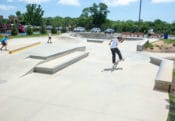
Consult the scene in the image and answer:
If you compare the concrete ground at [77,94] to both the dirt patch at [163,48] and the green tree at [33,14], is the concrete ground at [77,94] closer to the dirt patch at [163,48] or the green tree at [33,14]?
the dirt patch at [163,48]

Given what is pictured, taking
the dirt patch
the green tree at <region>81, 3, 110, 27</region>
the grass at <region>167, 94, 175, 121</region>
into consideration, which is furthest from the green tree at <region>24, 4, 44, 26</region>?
the grass at <region>167, 94, 175, 121</region>

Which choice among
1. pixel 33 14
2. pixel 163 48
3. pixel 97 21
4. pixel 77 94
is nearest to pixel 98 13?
pixel 97 21

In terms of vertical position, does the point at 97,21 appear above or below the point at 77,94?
above

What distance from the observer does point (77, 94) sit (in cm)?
674


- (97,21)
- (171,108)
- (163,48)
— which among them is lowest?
(171,108)

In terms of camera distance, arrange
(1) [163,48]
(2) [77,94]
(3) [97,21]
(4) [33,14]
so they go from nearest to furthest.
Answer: (2) [77,94] < (1) [163,48] < (4) [33,14] < (3) [97,21]

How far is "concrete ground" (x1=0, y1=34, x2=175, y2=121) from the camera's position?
5293 millimetres

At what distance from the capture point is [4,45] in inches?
543

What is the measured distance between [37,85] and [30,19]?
45.9m

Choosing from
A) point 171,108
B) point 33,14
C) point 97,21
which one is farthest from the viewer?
point 97,21

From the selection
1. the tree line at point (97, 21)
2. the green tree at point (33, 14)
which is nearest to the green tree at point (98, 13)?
the tree line at point (97, 21)

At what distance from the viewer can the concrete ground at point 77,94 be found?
5.29m

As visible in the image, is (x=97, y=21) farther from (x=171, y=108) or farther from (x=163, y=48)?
(x=171, y=108)

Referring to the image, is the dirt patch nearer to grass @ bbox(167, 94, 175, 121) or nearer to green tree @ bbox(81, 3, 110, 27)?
grass @ bbox(167, 94, 175, 121)
